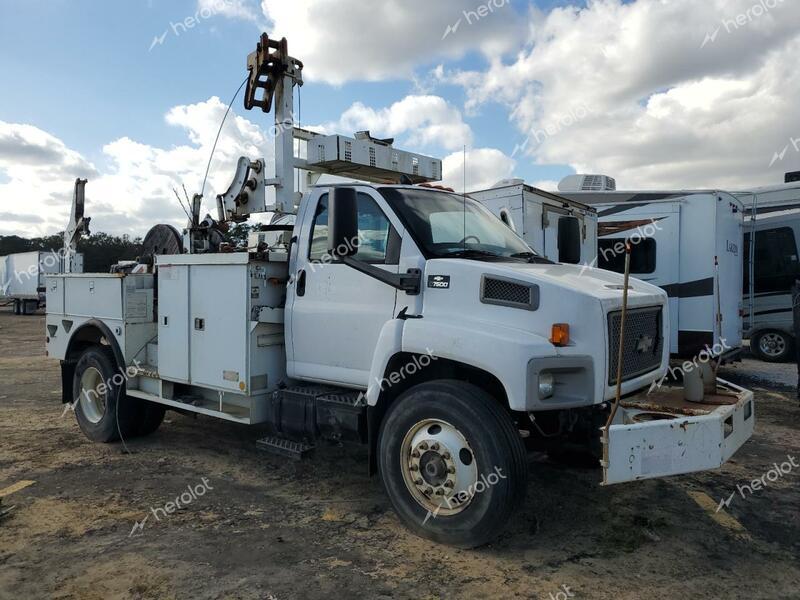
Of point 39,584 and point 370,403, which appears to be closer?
point 39,584

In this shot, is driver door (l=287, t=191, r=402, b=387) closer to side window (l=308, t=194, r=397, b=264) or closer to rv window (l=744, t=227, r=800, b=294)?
side window (l=308, t=194, r=397, b=264)

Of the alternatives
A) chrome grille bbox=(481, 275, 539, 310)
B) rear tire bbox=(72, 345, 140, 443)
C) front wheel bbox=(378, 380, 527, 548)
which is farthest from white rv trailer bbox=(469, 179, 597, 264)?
rear tire bbox=(72, 345, 140, 443)

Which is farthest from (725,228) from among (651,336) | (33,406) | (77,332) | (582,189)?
(33,406)

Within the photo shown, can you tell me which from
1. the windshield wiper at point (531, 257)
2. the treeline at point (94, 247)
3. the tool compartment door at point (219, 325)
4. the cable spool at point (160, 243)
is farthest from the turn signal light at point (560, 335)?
the treeline at point (94, 247)

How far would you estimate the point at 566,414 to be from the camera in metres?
4.15

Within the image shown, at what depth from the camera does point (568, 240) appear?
18.6 feet

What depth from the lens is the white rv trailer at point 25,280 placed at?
29734 millimetres

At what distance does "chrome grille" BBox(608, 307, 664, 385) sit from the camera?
3.79m

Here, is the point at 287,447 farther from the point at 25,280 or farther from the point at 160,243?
the point at 25,280

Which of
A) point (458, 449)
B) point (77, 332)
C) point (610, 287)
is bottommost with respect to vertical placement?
point (458, 449)

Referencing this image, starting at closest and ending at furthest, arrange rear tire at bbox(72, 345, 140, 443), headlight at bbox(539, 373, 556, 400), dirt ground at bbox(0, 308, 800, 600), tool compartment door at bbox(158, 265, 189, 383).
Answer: dirt ground at bbox(0, 308, 800, 600) < headlight at bbox(539, 373, 556, 400) < tool compartment door at bbox(158, 265, 189, 383) < rear tire at bbox(72, 345, 140, 443)

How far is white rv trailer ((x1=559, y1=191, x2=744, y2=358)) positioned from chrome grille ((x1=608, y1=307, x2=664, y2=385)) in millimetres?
5163

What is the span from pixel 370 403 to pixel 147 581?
1.69 m

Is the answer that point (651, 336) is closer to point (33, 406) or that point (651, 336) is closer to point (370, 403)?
point (370, 403)
